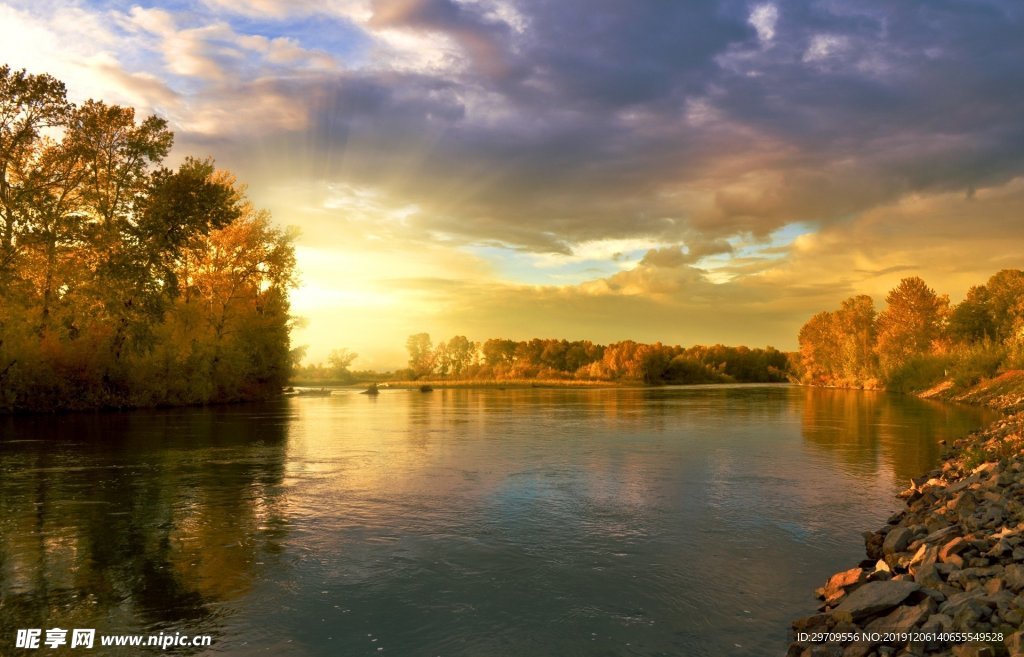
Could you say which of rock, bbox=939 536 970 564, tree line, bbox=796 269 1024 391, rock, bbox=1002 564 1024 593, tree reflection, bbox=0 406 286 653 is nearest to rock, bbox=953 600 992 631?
rock, bbox=1002 564 1024 593

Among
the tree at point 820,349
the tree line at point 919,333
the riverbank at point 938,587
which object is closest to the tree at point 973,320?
the tree line at point 919,333

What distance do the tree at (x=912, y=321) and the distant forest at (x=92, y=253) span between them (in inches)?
4521

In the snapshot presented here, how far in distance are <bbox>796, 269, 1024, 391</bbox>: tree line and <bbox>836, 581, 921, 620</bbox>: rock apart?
78.1 m

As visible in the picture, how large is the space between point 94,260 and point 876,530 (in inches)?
2117

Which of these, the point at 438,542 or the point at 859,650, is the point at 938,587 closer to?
the point at 859,650

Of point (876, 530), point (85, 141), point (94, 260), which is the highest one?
point (85, 141)

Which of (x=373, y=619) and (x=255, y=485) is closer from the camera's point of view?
(x=373, y=619)

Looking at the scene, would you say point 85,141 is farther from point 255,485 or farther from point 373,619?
point 373,619

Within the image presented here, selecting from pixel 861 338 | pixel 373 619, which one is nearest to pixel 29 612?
pixel 373 619

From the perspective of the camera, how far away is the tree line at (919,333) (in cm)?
9106

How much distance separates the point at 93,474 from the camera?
2227 centimetres

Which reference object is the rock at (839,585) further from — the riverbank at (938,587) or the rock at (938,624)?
the rock at (938,624)

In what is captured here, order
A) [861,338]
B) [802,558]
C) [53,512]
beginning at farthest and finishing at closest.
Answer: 1. [861,338]
2. [53,512]
3. [802,558]

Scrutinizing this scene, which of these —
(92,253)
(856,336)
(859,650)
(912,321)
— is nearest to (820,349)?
(856,336)
